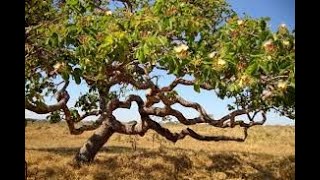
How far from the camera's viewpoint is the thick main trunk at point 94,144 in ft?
18.3

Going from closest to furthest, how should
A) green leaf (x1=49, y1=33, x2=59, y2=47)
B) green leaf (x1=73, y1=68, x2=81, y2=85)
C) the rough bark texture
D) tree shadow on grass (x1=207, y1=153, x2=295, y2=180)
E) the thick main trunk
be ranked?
green leaf (x1=49, y1=33, x2=59, y2=47) → green leaf (x1=73, y1=68, x2=81, y2=85) → the rough bark texture → the thick main trunk → tree shadow on grass (x1=207, y1=153, x2=295, y2=180)

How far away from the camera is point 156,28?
116 inches

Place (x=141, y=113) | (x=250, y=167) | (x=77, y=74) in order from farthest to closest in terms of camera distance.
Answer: (x=250, y=167) → (x=141, y=113) → (x=77, y=74)

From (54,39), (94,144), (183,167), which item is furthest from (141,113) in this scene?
(54,39)

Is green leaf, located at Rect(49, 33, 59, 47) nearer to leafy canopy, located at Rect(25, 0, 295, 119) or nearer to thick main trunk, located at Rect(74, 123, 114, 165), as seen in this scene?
leafy canopy, located at Rect(25, 0, 295, 119)

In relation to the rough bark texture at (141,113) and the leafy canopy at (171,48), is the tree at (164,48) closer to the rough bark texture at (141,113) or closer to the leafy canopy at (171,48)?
the leafy canopy at (171,48)

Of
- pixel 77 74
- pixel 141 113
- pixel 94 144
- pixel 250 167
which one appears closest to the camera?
pixel 77 74

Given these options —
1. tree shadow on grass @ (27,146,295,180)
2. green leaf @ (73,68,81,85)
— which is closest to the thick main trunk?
tree shadow on grass @ (27,146,295,180)

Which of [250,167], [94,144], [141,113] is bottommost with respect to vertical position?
[250,167]

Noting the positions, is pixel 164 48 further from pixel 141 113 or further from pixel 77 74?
pixel 141 113

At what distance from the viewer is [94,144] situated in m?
5.72

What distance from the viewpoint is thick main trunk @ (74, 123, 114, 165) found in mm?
5586
